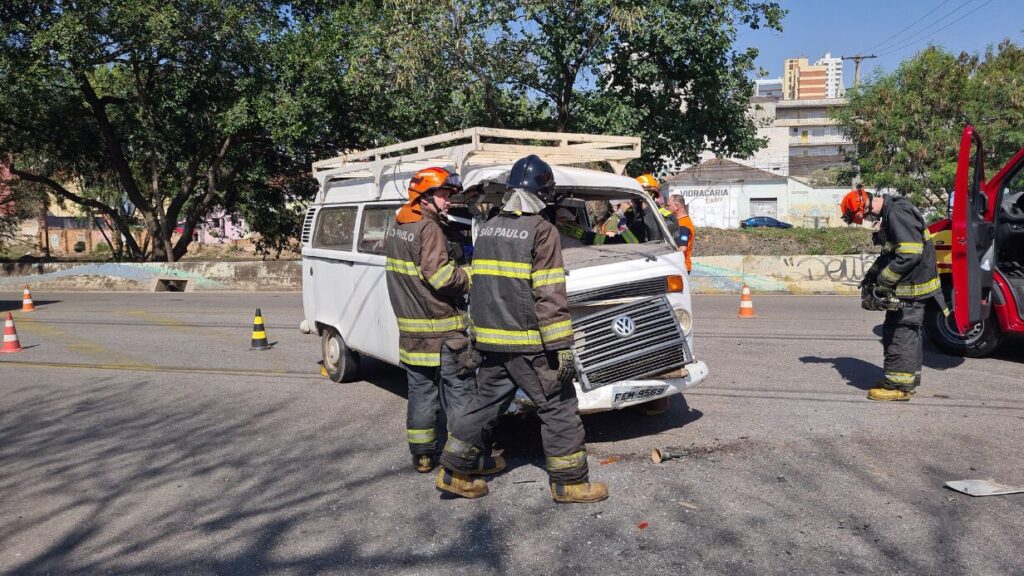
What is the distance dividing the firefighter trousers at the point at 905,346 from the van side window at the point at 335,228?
15.4ft

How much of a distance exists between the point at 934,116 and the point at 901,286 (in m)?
25.8

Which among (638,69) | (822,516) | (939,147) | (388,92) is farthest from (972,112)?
(822,516)

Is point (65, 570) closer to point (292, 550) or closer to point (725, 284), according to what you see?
point (292, 550)

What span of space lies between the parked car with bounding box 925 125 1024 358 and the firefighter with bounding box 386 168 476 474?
14.7 feet

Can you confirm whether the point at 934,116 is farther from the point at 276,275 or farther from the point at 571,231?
the point at 571,231

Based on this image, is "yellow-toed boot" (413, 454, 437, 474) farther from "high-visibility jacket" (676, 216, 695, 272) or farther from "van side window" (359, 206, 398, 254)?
"high-visibility jacket" (676, 216, 695, 272)

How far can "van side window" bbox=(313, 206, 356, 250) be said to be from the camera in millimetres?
7470

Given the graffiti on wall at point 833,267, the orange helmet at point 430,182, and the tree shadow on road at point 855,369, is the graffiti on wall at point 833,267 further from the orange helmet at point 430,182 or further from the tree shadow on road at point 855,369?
the orange helmet at point 430,182

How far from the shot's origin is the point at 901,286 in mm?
6551

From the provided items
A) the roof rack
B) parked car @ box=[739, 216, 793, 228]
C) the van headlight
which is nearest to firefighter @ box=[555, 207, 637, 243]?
the roof rack

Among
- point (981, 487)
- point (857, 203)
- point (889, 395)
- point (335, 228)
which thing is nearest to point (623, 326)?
point (981, 487)

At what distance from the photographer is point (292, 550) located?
13.4 ft

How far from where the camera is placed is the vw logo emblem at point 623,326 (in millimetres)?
5316

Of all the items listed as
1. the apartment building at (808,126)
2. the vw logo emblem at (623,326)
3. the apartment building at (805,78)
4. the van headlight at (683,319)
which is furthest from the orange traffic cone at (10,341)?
the apartment building at (805,78)
